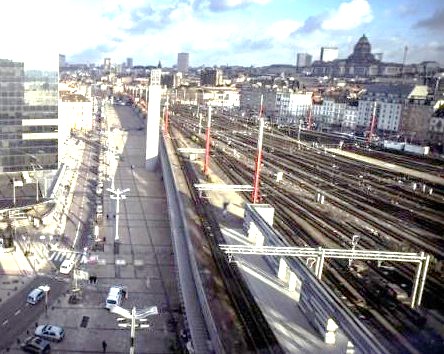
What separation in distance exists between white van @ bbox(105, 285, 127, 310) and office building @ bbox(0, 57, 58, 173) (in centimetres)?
2008

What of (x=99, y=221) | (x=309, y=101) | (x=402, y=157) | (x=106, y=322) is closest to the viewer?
(x=106, y=322)

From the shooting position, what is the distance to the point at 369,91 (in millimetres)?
99750

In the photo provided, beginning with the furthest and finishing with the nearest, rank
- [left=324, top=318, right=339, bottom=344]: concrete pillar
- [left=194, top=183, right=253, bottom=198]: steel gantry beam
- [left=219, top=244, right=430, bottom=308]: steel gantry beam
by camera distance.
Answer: [left=194, top=183, right=253, bottom=198]: steel gantry beam, [left=219, top=244, right=430, bottom=308]: steel gantry beam, [left=324, top=318, right=339, bottom=344]: concrete pillar

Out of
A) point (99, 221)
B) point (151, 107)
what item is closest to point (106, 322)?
point (99, 221)

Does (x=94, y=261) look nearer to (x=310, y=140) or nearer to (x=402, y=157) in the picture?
(x=402, y=157)

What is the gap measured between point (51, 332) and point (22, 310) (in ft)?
10.4

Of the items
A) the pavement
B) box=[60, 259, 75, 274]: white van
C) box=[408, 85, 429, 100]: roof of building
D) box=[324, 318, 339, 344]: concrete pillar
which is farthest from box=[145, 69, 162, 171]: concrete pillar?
box=[408, 85, 429, 100]: roof of building

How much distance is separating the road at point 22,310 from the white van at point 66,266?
2.73 feet

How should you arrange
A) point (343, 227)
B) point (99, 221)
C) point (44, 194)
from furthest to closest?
point (44, 194) → point (99, 221) → point (343, 227)

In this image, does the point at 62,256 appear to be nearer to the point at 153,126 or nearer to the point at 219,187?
the point at 219,187

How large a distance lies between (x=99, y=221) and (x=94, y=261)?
23.5 ft

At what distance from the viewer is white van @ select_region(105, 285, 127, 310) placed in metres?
24.4

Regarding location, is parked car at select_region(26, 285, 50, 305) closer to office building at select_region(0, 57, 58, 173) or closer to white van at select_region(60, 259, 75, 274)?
white van at select_region(60, 259, 75, 274)

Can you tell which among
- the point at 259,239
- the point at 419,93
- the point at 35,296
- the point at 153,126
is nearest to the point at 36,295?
the point at 35,296
